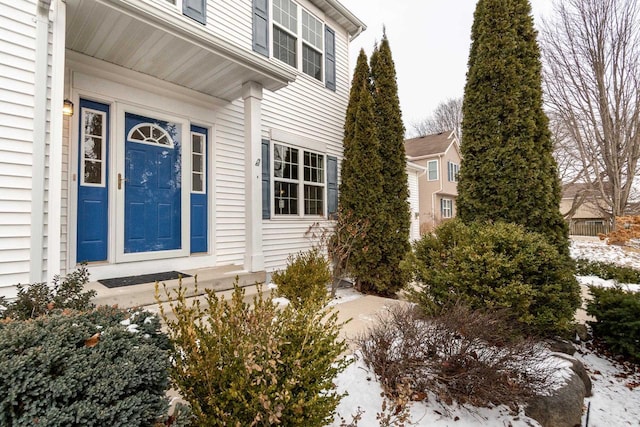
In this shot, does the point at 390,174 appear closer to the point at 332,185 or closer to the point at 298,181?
the point at 332,185

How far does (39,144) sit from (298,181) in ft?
13.5

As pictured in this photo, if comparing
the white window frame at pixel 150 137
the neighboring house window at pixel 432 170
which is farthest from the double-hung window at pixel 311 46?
the neighboring house window at pixel 432 170

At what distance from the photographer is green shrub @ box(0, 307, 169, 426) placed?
1.10 metres

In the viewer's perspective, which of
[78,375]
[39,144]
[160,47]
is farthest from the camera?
[160,47]

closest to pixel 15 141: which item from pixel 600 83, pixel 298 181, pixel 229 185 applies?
pixel 229 185

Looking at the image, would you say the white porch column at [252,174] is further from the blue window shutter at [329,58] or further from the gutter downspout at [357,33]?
the gutter downspout at [357,33]

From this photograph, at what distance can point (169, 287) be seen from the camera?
3.56 metres

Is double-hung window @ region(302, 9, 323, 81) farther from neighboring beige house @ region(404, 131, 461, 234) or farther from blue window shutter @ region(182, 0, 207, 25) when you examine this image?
neighboring beige house @ region(404, 131, 461, 234)

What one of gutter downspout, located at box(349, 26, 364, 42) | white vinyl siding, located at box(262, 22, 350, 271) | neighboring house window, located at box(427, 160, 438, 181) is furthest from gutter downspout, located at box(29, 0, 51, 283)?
neighboring house window, located at box(427, 160, 438, 181)

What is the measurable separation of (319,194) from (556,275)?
182 inches

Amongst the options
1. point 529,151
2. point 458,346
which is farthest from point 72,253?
point 529,151

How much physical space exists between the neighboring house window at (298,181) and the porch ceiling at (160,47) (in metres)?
1.71

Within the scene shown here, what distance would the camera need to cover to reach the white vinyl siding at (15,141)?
9.84ft

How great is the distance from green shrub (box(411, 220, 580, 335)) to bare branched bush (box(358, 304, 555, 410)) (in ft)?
1.73
